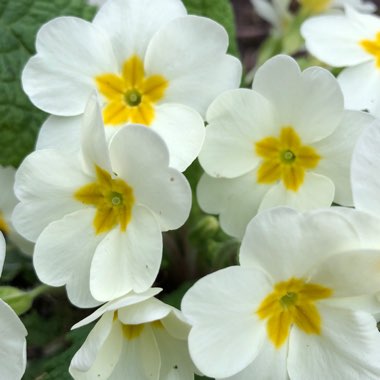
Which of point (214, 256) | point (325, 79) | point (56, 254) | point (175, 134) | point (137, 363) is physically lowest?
point (214, 256)

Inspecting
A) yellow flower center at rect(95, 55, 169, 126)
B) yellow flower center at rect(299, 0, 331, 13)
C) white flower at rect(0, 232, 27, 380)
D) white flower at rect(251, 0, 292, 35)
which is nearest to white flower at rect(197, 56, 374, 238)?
yellow flower center at rect(95, 55, 169, 126)

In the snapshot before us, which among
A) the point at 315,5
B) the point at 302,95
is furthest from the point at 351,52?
the point at 315,5

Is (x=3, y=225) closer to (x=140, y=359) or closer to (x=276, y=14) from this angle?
(x=140, y=359)

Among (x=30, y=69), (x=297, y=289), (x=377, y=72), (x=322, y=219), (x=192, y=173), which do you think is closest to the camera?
(x=322, y=219)

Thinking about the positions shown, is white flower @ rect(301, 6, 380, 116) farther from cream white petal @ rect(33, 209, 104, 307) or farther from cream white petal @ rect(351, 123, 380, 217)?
cream white petal @ rect(33, 209, 104, 307)

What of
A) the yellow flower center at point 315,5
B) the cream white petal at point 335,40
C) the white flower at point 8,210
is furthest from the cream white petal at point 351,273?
the yellow flower center at point 315,5

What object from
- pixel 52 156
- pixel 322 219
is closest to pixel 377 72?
pixel 322 219

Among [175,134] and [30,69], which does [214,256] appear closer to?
[175,134]
